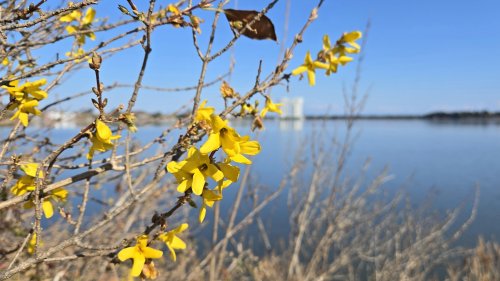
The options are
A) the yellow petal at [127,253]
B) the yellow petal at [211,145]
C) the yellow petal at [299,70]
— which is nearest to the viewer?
the yellow petal at [211,145]

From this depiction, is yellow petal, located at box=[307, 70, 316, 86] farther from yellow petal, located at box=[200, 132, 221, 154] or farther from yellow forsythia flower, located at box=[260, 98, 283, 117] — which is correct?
yellow petal, located at box=[200, 132, 221, 154]

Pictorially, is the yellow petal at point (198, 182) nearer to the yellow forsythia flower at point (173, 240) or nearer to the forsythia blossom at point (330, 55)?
the yellow forsythia flower at point (173, 240)

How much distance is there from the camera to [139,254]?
3.10 ft

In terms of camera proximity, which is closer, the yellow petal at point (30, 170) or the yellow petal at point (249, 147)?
the yellow petal at point (249, 147)

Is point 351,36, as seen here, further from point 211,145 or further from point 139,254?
point 139,254

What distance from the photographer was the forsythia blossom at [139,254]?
92 cm

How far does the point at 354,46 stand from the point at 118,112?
3.04ft

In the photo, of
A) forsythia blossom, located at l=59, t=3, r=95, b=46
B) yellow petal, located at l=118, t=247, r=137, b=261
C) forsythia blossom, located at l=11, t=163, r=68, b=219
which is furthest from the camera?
forsythia blossom, located at l=59, t=3, r=95, b=46

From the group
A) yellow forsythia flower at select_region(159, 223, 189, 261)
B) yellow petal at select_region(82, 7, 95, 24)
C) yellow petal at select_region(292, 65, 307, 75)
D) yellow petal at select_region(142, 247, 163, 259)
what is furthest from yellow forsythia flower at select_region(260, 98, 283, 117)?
yellow petal at select_region(82, 7, 95, 24)

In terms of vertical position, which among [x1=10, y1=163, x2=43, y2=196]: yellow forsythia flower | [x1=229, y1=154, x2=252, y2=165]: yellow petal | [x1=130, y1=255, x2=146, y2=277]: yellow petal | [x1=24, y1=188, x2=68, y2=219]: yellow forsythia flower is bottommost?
[x1=130, y1=255, x2=146, y2=277]: yellow petal

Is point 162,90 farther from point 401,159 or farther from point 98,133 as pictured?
point 401,159

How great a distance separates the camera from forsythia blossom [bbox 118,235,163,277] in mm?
918

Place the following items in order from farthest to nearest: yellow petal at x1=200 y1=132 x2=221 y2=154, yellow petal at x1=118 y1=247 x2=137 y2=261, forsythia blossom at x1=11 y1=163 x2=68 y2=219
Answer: forsythia blossom at x1=11 y1=163 x2=68 y2=219 → yellow petal at x1=118 y1=247 x2=137 y2=261 → yellow petal at x1=200 y1=132 x2=221 y2=154

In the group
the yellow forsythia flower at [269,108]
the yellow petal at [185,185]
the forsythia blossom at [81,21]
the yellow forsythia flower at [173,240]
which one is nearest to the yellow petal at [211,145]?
the yellow petal at [185,185]
